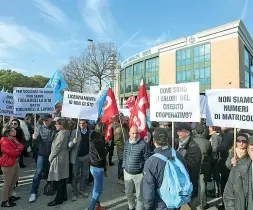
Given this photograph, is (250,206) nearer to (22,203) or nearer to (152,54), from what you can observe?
(22,203)

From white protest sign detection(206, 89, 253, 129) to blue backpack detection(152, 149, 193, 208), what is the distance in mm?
1294

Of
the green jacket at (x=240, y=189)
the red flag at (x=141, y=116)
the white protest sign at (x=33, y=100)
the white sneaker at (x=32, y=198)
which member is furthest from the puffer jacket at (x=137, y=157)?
the white protest sign at (x=33, y=100)

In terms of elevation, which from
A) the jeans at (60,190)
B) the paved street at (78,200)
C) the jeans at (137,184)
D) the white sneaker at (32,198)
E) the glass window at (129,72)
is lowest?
the paved street at (78,200)

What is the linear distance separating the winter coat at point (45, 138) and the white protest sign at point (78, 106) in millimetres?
688

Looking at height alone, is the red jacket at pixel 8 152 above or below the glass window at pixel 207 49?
below

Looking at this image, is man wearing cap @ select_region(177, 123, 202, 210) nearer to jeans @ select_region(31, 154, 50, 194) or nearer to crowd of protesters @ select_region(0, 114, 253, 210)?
crowd of protesters @ select_region(0, 114, 253, 210)

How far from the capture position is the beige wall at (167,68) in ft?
134

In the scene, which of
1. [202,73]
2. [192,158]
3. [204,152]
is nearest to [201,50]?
[202,73]

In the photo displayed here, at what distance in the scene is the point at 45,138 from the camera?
565 centimetres

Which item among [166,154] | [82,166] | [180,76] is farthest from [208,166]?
[180,76]

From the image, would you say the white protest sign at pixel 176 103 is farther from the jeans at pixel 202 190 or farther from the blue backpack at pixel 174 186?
the jeans at pixel 202 190

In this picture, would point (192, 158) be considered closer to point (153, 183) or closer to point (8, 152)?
point (153, 183)

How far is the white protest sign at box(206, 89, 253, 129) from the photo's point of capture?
3.63 m

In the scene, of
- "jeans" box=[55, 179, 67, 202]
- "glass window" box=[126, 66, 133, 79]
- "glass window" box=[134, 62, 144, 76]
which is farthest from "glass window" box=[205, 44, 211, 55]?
"jeans" box=[55, 179, 67, 202]
